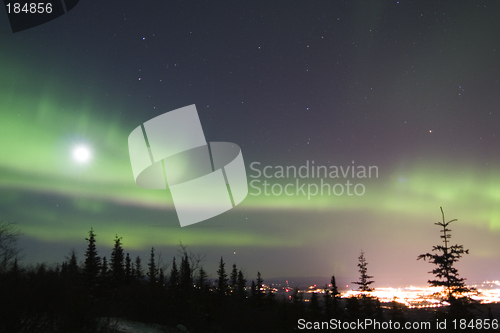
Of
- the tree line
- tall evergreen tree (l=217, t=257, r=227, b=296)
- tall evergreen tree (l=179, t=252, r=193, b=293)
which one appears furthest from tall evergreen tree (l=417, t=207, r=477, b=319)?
tall evergreen tree (l=217, t=257, r=227, b=296)

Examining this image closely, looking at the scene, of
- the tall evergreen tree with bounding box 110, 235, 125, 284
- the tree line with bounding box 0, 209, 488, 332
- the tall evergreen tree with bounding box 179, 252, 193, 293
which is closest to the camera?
the tree line with bounding box 0, 209, 488, 332

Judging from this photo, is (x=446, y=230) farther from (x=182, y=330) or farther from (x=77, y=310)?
(x=182, y=330)

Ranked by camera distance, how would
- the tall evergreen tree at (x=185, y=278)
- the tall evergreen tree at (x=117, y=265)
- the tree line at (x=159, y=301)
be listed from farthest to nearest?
the tall evergreen tree at (x=117, y=265), the tall evergreen tree at (x=185, y=278), the tree line at (x=159, y=301)

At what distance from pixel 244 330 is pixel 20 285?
29.4 m

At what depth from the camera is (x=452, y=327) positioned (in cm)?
2130

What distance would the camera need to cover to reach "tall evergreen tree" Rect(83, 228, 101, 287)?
51219mm

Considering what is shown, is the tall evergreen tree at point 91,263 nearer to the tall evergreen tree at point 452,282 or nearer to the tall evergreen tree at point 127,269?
the tall evergreen tree at point 127,269

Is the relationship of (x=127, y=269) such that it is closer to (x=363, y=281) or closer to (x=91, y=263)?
(x=91, y=263)

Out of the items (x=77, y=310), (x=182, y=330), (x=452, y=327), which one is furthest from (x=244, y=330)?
(x=77, y=310)

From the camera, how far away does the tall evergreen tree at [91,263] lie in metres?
51.2

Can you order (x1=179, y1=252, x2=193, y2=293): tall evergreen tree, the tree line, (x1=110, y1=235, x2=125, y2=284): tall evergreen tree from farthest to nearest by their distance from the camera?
(x1=110, y1=235, x2=125, y2=284): tall evergreen tree, (x1=179, y1=252, x2=193, y2=293): tall evergreen tree, the tree line

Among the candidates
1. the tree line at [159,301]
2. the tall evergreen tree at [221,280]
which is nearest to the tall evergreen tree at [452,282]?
the tree line at [159,301]

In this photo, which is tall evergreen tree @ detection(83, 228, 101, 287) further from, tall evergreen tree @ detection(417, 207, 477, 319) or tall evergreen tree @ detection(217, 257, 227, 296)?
tall evergreen tree @ detection(417, 207, 477, 319)

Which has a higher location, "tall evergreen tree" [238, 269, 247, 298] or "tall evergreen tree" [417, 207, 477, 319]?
"tall evergreen tree" [417, 207, 477, 319]
